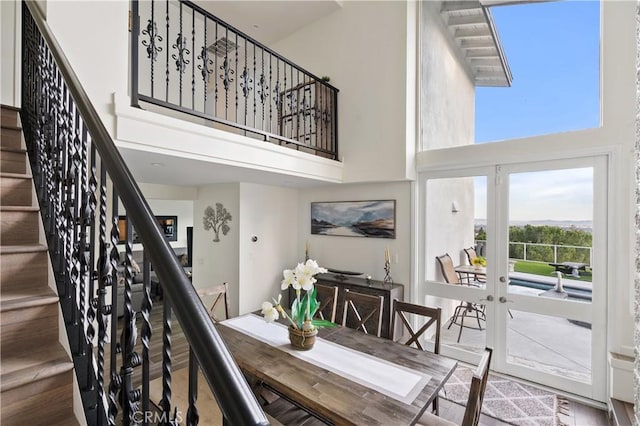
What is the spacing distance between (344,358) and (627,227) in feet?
9.28

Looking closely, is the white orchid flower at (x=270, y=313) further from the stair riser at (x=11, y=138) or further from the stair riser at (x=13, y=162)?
the stair riser at (x=11, y=138)

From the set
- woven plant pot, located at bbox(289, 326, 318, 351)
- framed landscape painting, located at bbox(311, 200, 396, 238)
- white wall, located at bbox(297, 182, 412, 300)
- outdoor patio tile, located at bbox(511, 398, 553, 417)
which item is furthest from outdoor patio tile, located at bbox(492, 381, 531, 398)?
woven plant pot, located at bbox(289, 326, 318, 351)

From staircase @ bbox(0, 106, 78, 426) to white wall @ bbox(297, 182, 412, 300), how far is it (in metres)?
3.70

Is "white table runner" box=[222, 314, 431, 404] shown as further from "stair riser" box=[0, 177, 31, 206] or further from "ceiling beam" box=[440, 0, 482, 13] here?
"ceiling beam" box=[440, 0, 482, 13]

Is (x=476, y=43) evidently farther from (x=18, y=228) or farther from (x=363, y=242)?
(x=18, y=228)

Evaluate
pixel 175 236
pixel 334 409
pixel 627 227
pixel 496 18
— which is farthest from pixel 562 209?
pixel 175 236

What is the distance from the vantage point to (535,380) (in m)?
3.23

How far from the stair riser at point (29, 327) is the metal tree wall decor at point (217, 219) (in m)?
3.55

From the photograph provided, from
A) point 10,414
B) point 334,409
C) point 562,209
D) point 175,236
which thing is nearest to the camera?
point 10,414

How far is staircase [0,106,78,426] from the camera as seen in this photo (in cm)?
101

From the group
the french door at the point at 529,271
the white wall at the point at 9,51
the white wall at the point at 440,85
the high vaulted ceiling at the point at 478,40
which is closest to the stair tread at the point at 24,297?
the white wall at the point at 9,51

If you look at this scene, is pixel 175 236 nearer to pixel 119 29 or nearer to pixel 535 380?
pixel 119 29

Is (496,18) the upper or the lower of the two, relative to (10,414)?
upper

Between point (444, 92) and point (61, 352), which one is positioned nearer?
point (61, 352)
